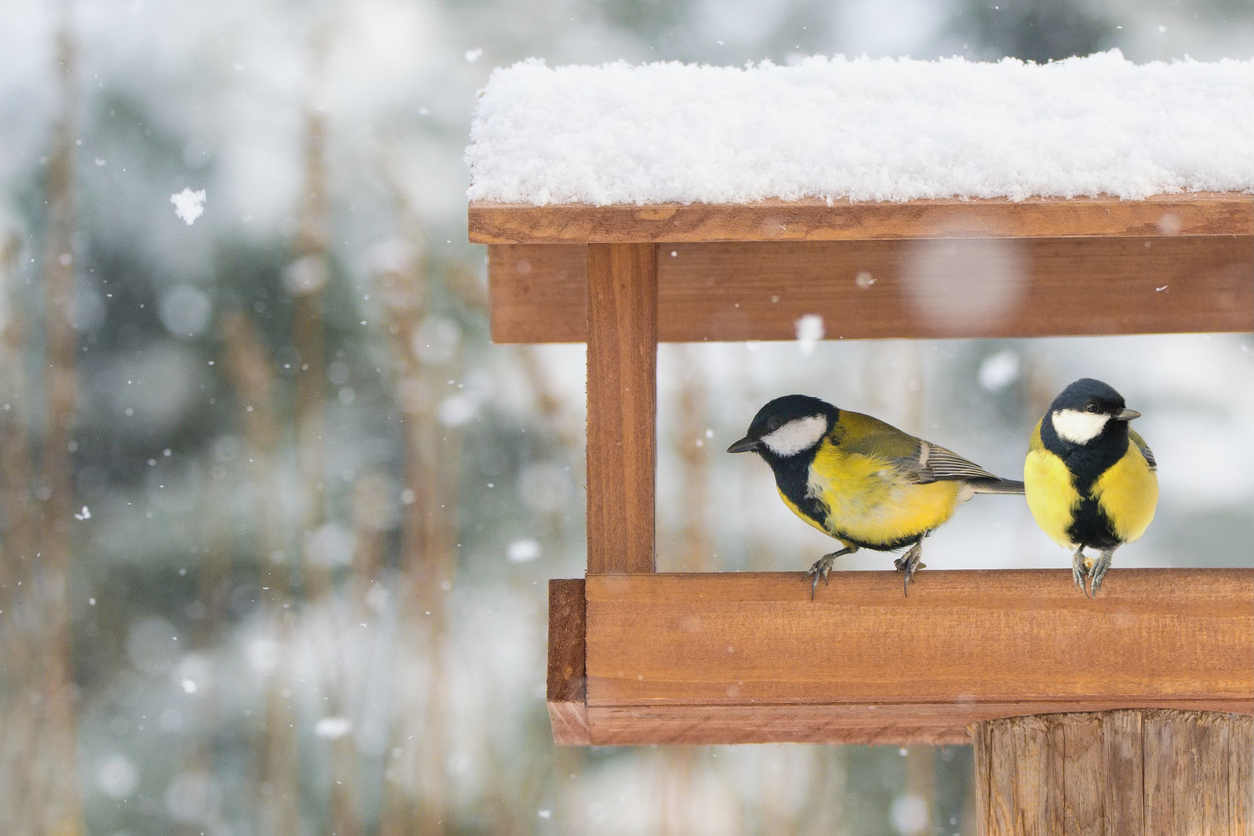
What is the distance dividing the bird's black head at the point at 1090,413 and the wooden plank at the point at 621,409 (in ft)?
2.04

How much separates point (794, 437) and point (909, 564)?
363mm

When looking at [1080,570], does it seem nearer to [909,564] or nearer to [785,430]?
[909,564]

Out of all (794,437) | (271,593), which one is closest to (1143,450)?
(794,437)

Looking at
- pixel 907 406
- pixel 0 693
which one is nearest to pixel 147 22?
pixel 0 693

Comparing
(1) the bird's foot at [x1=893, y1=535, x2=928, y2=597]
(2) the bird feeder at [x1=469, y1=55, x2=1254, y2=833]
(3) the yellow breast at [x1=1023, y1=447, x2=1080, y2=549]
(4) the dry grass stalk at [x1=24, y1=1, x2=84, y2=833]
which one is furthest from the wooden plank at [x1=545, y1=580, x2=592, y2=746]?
A: (4) the dry grass stalk at [x1=24, y1=1, x2=84, y2=833]

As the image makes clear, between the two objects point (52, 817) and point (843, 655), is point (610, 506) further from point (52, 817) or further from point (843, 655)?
point (52, 817)

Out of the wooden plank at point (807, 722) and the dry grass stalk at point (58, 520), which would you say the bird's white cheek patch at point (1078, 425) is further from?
the dry grass stalk at point (58, 520)

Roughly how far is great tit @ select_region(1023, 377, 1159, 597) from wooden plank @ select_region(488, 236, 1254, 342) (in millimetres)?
433

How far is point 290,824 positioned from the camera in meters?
2.93


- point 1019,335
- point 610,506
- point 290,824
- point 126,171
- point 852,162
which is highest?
point 126,171

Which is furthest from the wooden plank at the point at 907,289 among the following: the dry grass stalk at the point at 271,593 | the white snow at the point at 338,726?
the dry grass stalk at the point at 271,593

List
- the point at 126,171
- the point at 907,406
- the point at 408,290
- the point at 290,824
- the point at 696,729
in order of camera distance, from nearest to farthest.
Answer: the point at 696,729 < the point at 290,824 < the point at 907,406 < the point at 408,290 < the point at 126,171

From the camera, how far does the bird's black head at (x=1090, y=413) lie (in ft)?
5.30

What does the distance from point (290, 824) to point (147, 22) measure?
3.59m
